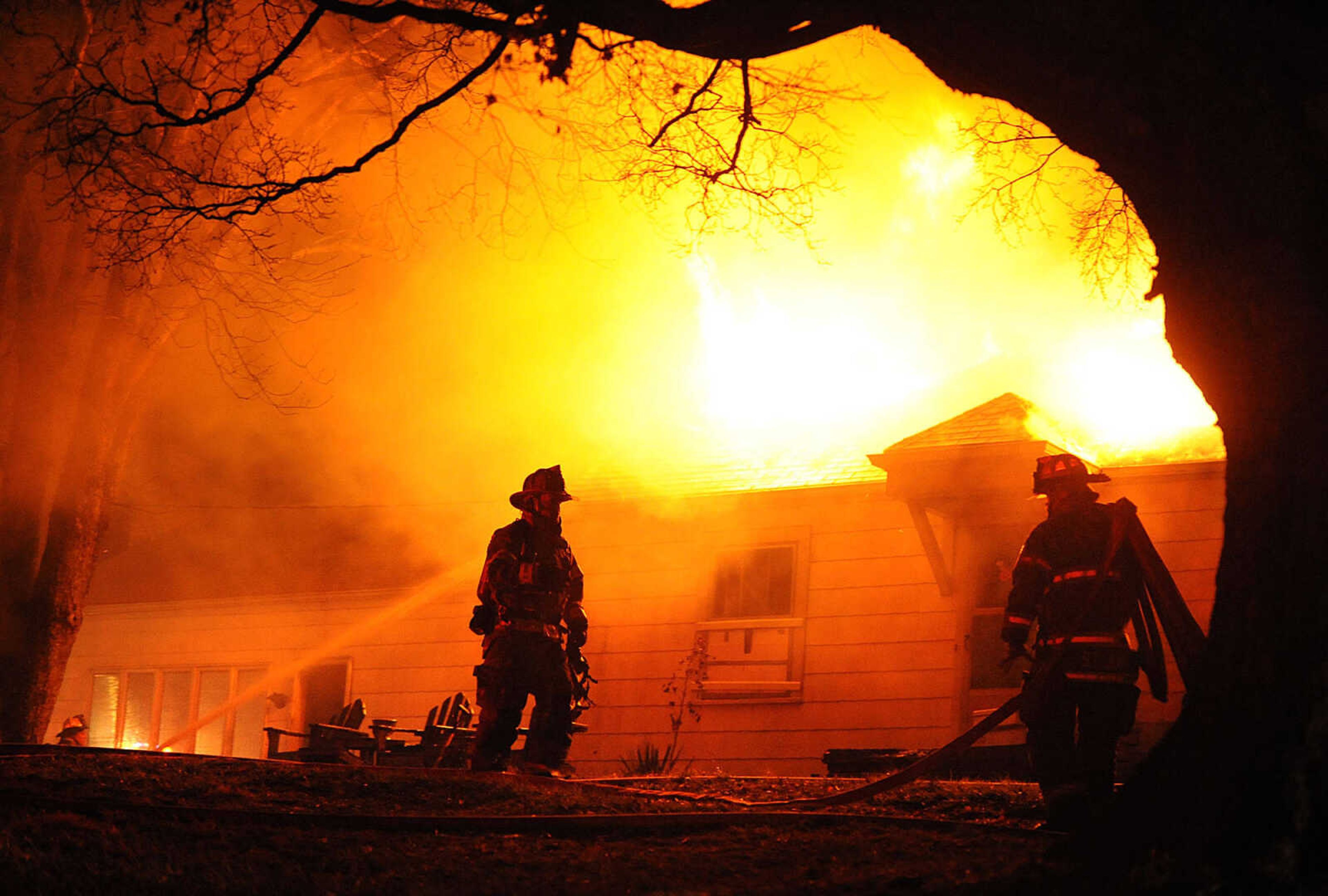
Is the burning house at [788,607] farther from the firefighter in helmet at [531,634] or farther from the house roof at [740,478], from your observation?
the firefighter in helmet at [531,634]

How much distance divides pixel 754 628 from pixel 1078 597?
24.8 feet

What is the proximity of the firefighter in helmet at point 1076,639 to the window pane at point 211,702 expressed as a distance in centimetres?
1453

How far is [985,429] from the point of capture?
1278 centimetres

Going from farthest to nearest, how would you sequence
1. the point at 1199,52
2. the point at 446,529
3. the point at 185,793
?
the point at 446,529, the point at 185,793, the point at 1199,52

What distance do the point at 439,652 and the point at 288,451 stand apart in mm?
7346

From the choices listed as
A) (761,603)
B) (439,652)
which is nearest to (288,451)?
(439,652)

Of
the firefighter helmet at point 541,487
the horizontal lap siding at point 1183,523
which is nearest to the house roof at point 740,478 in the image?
the horizontal lap siding at point 1183,523

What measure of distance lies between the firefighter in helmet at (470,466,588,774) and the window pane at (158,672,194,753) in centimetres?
1200

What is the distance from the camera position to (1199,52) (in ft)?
16.5

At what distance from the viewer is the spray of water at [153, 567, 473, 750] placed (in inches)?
682

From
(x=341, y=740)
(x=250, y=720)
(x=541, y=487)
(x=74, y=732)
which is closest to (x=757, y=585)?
(x=341, y=740)

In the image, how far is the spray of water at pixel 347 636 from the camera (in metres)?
17.3

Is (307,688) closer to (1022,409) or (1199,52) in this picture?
(1022,409)

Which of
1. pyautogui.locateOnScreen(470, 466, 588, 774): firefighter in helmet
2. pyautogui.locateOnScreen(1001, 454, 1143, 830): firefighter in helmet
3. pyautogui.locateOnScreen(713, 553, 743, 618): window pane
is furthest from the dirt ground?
pyautogui.locateOnScreen(713, 553, 743, 618): window pane
